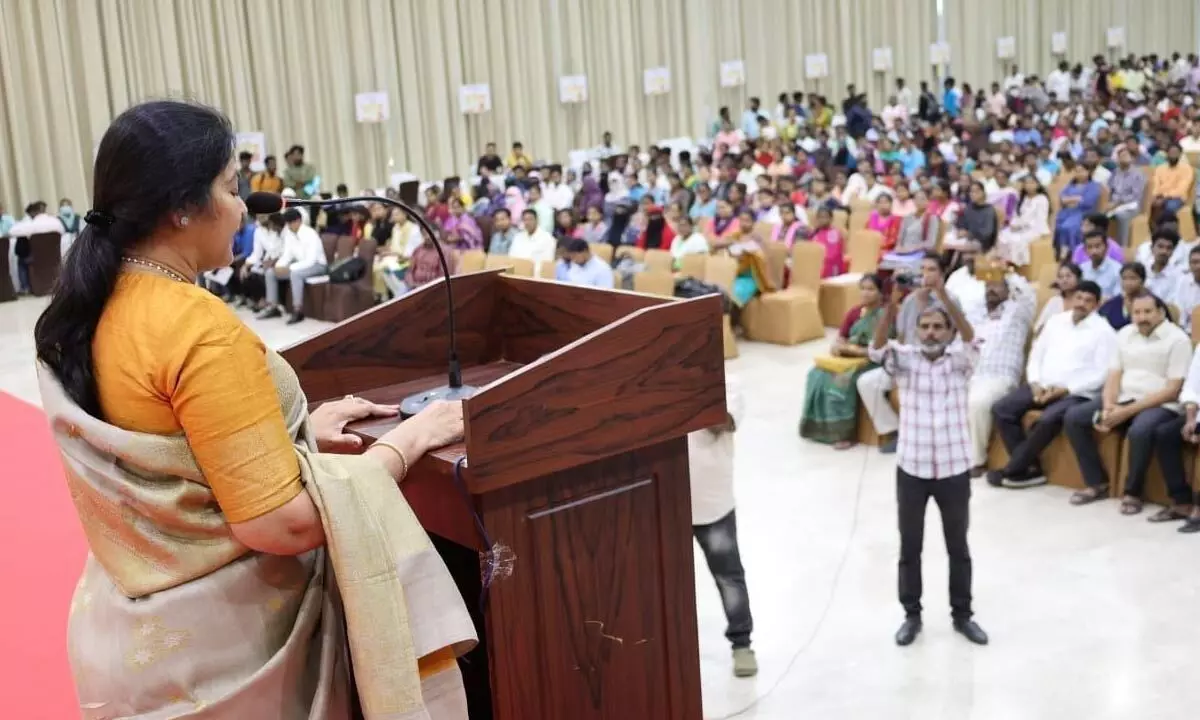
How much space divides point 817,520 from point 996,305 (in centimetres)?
182

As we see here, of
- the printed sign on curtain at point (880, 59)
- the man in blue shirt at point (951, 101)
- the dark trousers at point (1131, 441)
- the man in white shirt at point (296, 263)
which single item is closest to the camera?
the dark trousers at point (1131, 441)

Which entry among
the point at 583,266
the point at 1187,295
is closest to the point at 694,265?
the point at 583,266

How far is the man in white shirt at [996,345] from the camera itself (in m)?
6.36

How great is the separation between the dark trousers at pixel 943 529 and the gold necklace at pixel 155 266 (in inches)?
132

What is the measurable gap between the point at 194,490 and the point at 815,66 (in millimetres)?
21405

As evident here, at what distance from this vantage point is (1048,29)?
26.2 m

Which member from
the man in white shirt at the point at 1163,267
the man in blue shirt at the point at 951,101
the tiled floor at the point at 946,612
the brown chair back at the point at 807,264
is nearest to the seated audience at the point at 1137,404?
the tiled floor at the point at 946,612

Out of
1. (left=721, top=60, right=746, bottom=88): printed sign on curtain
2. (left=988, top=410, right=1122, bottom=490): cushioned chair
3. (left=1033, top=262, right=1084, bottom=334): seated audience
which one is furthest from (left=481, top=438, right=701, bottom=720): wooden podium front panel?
(left=721, top=60, right=746, bottom=88): printed sign on curtain

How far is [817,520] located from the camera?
5.86 meters

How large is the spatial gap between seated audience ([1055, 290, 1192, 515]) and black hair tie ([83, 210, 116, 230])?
4988mm

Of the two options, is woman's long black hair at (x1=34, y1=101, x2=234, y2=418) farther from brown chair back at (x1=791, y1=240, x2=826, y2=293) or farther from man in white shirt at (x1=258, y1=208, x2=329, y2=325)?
man in white shirt at (x1=258, y1=208, x2=329, y2=325)

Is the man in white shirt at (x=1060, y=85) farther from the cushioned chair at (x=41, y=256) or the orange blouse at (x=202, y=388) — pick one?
the orange blouse at (x=202, y=388)

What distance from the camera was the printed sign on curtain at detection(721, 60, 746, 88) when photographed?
68.4ft

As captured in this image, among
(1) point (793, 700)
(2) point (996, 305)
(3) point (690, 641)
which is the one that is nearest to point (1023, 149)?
(2) point (996, 305)
